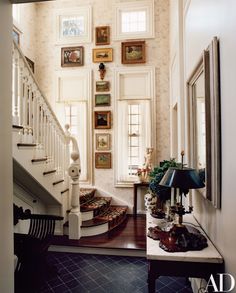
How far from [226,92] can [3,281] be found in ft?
5.78

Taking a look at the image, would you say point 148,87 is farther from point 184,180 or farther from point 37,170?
point 184,180

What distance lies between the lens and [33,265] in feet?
9.72

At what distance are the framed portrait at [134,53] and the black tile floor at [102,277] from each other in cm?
411

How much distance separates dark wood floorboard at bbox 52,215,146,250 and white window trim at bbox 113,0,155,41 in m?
4.21

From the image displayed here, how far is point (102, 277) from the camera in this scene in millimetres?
2930

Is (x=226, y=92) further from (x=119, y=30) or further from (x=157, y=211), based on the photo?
(x=119, y=30)

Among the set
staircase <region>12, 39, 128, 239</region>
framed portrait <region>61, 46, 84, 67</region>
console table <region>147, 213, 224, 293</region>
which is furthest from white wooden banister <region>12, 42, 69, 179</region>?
framed portrait <region>61, 46, 84, 67</region>

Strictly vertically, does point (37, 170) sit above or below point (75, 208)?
above

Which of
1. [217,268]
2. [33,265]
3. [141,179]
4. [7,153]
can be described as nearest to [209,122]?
[217,268]

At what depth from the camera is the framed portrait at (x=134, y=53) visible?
5.45m

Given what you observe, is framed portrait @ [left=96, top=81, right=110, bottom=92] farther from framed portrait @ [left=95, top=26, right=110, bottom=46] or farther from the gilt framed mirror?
the gilt framed mirror

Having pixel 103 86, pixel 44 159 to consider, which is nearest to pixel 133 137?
pixel 103 86

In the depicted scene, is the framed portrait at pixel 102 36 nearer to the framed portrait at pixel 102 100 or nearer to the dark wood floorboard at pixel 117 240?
the framed portrait at pixel 102 100

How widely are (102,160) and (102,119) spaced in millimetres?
961
